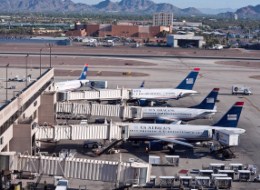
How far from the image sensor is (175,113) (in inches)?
2793

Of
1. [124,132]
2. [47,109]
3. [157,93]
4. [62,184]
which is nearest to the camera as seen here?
[62,184]

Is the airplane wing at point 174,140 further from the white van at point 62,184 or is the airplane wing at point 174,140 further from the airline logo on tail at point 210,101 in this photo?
the white van at point 62,184

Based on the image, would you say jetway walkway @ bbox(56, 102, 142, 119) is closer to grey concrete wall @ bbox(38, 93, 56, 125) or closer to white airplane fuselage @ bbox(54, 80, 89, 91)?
grey concrete wall @ bbox(38, 93, 56, 125)

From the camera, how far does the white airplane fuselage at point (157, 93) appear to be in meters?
85.9

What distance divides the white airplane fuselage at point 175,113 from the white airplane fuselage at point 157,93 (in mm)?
14102

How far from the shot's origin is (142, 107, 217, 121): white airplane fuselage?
7100 centimetres

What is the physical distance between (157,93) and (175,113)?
57.0 ft

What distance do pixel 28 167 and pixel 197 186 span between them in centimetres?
1355

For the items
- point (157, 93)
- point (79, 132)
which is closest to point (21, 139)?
point (79, 132)

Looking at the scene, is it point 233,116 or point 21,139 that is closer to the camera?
point 21,139

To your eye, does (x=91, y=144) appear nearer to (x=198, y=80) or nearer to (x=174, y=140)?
(x=174, y=140)

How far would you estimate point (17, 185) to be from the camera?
41719mm

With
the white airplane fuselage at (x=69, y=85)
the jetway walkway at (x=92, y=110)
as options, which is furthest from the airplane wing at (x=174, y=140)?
the white airplane fuselage at (x=69, y=85)

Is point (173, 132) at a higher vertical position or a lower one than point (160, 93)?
higher
